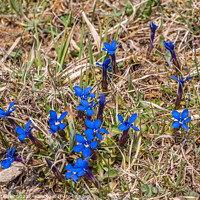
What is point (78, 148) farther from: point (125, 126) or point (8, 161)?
Answer: point (8, 161)

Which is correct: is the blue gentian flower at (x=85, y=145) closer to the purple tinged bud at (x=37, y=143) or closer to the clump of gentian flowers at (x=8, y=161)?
the purple tinged bud at (x=37, y=143)

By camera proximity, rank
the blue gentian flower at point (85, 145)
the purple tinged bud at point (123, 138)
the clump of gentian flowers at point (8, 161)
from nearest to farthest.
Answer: the blue gentian flower at point (85, 145) → the clump of gentian flowers at point (8, 161) → the purple tinged bud at point (123, 138)

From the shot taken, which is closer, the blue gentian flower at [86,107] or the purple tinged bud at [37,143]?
the blue gentian flower at [86,107]

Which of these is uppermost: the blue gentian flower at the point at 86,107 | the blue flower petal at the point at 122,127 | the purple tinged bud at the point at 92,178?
the blue gentian flower at the point at 86,107

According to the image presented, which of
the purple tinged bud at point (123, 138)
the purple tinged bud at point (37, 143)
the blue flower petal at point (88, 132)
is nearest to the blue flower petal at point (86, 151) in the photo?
the blue flower petal at point (88, 132)

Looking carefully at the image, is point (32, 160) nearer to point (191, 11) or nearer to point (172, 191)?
point (172, 191)

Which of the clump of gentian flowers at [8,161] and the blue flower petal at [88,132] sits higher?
the blue flower petal at [88,132]

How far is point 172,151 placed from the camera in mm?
2803

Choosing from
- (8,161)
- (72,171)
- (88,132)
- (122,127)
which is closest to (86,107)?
(88,132)

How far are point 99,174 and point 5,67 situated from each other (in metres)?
1.90

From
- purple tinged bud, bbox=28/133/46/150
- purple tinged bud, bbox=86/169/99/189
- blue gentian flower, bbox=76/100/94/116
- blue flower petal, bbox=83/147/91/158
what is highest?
blue gentian flower, bbox=76/100/94/116

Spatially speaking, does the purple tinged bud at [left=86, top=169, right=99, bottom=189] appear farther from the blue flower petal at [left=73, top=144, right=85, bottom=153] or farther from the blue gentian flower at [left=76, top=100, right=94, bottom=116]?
the blue gentian flower at [left=76, top=100, right=94, bottom=116]

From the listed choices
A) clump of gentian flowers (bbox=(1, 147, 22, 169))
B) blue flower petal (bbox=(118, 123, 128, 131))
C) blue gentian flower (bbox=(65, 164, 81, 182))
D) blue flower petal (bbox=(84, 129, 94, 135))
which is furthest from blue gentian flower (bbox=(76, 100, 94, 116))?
clump of gentian flowers (bbox=(1, 147, 22, 169))

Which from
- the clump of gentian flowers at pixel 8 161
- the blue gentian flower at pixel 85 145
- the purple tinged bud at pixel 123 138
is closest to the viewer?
the blue gentian flower at pixel 85 145
